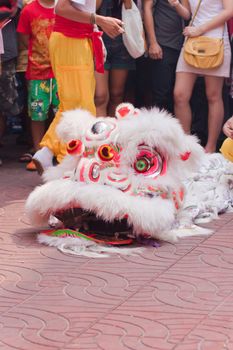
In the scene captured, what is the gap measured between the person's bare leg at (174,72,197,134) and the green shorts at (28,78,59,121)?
119 cm

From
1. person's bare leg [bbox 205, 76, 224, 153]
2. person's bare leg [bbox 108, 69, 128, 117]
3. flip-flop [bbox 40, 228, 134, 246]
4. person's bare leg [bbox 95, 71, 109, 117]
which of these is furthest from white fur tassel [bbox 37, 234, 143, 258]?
person's bare leg [bbox 108, 69, 128, 117]

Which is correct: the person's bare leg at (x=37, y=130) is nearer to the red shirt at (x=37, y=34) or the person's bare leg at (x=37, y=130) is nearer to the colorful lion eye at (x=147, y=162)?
the red shirt at (x=37, y=34)

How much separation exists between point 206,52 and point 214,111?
63cm

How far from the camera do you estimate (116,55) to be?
8633 mm

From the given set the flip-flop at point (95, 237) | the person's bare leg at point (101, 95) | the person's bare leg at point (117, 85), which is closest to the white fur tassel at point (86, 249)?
the flip-flop at point (95, 237)

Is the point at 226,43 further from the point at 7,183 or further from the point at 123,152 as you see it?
the point at 123,152

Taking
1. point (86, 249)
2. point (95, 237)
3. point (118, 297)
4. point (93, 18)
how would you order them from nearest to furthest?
point (118, 297) → point (86, 249) → point (95, 237) → point (93, 18)

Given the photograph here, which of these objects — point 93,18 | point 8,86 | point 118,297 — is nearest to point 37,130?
point 8,86

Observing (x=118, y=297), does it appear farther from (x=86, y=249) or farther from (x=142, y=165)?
(x=142, y=165)

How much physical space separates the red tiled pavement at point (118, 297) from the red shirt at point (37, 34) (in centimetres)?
280

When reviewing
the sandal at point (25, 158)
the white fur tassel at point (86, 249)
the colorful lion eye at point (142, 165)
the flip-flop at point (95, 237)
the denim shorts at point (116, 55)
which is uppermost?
the denim shorts at point (116, 55)

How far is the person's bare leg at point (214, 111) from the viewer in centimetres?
852

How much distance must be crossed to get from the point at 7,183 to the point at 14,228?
1.69 m

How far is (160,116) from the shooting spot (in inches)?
228
